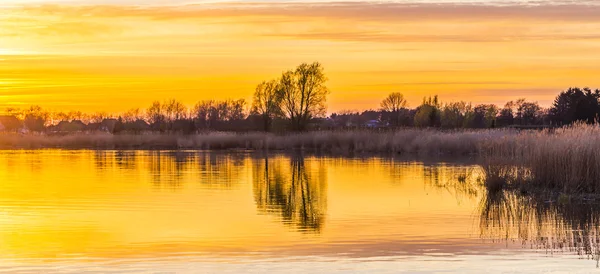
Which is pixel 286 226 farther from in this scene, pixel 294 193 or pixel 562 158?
pixel 562 158

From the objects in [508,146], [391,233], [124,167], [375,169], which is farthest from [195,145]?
[391,233]

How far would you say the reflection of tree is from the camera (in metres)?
16.9

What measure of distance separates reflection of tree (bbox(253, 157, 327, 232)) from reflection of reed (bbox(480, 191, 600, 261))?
122 inches

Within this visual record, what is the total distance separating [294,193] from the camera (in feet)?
74.3

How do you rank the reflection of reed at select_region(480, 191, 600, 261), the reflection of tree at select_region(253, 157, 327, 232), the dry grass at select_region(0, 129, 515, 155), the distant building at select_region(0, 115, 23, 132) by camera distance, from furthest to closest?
the distant building at select_region(0, 115, 23, 132) < the dry grass at select_region(0, 129, 515, 155) < the reflection of tree at select_region(253, 157, 327, 232) < the reflection of reed at select_region(480, 191, 600, 261)

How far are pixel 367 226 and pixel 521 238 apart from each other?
2631 millimetres

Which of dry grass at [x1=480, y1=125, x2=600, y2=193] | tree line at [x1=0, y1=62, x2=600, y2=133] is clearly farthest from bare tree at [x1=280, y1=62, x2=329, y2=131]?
dry grass at [x1=480, y1=125, x2=600, y2=193]

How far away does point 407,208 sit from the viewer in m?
18.2

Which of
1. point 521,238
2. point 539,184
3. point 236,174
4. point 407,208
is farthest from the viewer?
point 236,174

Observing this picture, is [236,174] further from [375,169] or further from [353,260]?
[353,260]

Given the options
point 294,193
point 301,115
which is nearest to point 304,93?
point 301,115

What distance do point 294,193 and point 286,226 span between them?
7166 mm

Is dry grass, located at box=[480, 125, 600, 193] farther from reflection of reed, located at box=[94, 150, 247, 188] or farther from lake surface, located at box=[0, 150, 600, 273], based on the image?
reflection of reed, located at box=[94, 150, 247, 188]

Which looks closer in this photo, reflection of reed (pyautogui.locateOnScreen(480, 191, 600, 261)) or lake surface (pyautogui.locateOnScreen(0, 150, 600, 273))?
lake surface (pyautogui.locateOnScreen(0, 150, 600, 273))
